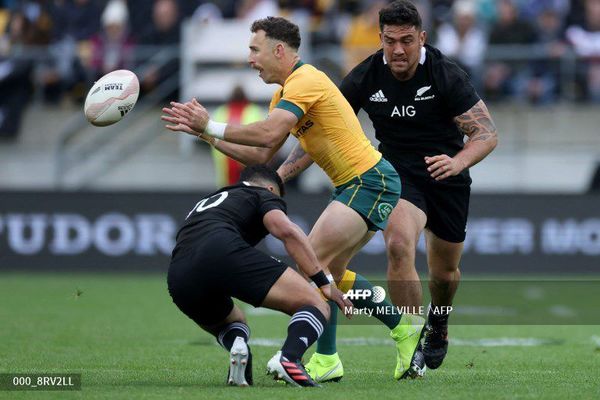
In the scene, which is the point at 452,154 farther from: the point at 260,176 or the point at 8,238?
the point at 8,238

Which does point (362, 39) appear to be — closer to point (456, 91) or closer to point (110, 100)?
point (456, 91)

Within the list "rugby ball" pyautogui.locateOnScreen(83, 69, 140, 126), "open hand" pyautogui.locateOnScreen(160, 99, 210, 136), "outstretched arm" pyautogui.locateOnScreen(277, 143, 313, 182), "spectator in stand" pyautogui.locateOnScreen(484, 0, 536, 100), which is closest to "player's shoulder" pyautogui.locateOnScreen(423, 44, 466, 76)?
"outstretched arm" pyautogui.locateOnScreen(277, 143, 313, 182)

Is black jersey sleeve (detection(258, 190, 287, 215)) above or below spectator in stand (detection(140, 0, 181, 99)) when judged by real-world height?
above

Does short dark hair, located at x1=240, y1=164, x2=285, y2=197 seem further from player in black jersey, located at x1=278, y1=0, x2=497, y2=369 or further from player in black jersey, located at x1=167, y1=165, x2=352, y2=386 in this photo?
player in black jersey, located at x1=278, y1=0, x2=497, y2=369

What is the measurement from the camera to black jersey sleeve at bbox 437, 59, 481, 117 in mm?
8703

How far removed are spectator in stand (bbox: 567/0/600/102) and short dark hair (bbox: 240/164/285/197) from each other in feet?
37.6

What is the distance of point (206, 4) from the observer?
785 inches

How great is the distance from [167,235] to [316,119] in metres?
9.78

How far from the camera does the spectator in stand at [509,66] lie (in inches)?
732

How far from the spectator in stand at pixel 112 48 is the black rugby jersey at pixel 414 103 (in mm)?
10575

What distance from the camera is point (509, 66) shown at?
1864cm

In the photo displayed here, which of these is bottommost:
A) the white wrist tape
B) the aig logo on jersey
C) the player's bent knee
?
the aig logo on jersey

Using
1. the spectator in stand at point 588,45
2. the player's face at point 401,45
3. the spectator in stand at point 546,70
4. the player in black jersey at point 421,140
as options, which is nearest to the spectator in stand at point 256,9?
the spectator in stand at point 546,70

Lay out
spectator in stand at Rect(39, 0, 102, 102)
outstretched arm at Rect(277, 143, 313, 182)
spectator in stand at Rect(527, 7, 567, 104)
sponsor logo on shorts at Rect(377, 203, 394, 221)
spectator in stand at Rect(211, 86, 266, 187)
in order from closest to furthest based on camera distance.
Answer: sponsor logo on shorts at Rect(377, 203, 394, 221) < outstretched arm at Rect(277, 143, 313, 182) < spectator in stand at Rect(211, 86, 266, 187) < spectator in stand at Rect(527, 7, 567, 104) < spectator in stand at Rect(39, 0, 102, 102)
